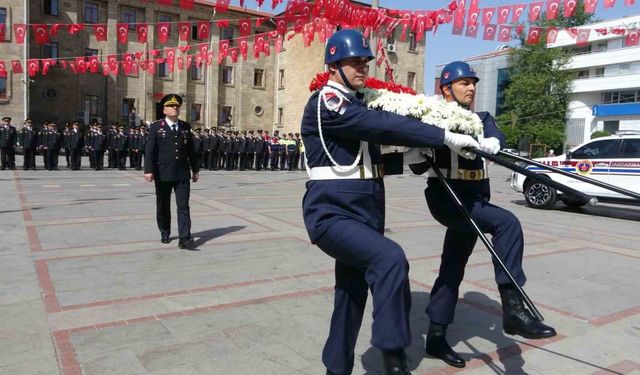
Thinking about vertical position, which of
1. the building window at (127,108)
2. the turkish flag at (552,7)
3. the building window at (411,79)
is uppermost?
the building window at (411,79)

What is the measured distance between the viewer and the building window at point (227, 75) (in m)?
40.9

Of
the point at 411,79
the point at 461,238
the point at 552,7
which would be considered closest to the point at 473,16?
the point at 552,7

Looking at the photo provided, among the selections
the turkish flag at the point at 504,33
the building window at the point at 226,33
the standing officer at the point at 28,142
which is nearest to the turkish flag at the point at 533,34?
the turkish flag at the point at 504,33

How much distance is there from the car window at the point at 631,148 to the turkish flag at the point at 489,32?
3973mm

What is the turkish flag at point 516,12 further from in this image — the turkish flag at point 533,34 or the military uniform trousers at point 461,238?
the military uniform trousers at point 461,238

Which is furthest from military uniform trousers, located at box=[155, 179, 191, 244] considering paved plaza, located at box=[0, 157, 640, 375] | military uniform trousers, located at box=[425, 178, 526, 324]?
military uniform trousers, located at box=[425, 178, 526, 324]

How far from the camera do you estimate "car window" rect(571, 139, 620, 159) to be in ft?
38.9

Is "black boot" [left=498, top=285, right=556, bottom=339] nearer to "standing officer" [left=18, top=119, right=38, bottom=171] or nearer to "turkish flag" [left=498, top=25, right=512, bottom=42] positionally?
"turkish flag" [left=498, top=25, right=512, bottom=42]

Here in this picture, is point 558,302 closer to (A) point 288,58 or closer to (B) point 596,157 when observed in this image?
(B) point 596,157

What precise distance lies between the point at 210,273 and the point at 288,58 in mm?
38078

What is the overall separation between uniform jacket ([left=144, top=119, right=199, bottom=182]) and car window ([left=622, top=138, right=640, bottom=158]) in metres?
9.67

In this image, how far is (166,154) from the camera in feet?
22.3

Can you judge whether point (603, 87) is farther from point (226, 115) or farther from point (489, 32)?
point (489, 32)

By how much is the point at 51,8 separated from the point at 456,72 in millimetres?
37254
